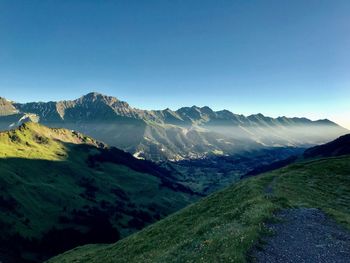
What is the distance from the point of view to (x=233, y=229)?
36.7 meters

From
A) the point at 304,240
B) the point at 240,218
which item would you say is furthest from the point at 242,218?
the point at 304,240

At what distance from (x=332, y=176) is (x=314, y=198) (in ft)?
75.3

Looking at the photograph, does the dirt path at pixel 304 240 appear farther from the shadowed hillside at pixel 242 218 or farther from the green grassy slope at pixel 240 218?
the green grassy slope at pixel 240 218

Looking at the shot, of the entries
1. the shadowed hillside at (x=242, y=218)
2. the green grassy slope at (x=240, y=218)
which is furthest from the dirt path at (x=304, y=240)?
the green grassy slope at (x=240, y=218)

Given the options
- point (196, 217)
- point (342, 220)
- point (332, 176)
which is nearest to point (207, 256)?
point (342, 220)

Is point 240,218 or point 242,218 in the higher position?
point 242,218

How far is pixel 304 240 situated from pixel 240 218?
28.9ft

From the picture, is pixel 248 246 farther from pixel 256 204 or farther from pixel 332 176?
pixel 332 176

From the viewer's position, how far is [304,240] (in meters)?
34.7

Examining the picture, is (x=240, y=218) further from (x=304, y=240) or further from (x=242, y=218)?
(x=304, y=240)

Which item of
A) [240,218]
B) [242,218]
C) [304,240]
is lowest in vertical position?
[304,240]

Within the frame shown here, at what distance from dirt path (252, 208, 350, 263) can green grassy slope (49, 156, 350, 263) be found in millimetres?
1401

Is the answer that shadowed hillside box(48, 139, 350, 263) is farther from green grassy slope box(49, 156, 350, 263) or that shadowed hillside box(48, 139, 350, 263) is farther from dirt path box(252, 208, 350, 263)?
dirt path box(252, 208, 350, 263)

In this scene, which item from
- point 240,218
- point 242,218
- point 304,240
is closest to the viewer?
point 304,240
